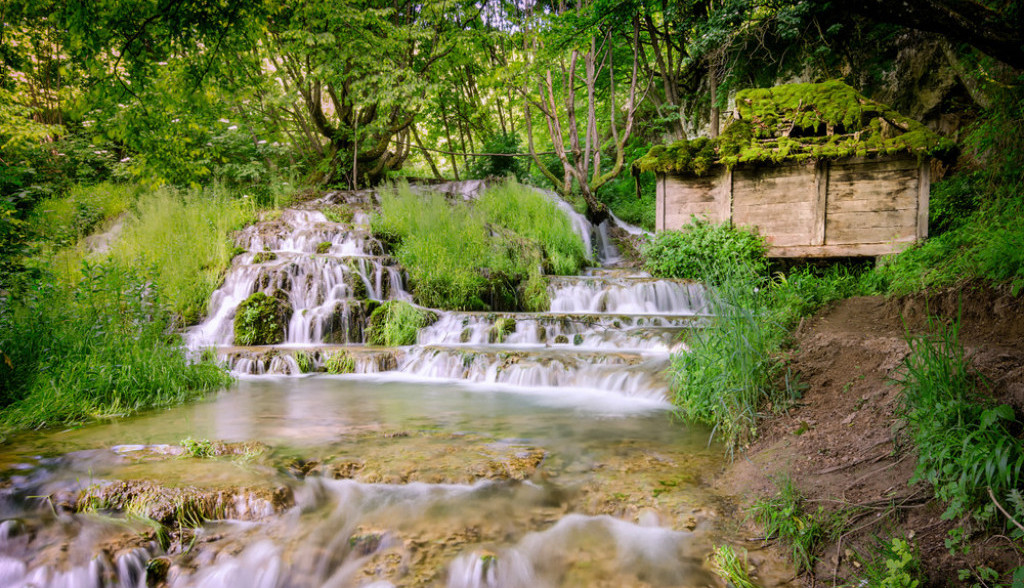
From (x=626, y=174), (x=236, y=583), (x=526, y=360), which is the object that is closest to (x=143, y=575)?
(x=236, y=583)

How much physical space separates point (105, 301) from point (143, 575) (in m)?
5.40

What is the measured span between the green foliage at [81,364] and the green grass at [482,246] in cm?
430

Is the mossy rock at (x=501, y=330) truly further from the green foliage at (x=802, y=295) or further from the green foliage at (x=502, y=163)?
the green foliage at (x=502, y=163)

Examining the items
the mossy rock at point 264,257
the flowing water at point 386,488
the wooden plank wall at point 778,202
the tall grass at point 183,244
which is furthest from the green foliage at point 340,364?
the wooden plank wall at point 778,202

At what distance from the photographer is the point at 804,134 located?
9.67 metres

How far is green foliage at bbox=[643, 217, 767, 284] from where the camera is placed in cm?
946

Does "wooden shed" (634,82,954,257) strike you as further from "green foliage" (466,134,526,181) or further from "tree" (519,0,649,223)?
"green foliage" (466,134,526,181)

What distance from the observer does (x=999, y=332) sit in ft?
11.2

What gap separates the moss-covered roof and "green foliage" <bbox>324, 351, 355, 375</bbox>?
23.9 ft

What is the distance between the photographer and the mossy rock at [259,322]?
8.06m

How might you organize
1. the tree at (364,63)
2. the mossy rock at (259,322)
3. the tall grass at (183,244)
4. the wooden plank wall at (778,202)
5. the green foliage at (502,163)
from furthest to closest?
the green foliage at (502,163) < the tree at (364,63) < the wooden plank wall at (778,202) < the tall grass at (183,244) < the mossy rock at (259,322)

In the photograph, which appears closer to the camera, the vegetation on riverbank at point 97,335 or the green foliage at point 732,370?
the green foliage at point 732,370

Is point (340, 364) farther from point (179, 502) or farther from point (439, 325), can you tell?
point (179, 502)

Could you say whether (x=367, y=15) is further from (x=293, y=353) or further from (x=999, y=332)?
(x=999, y=332)
